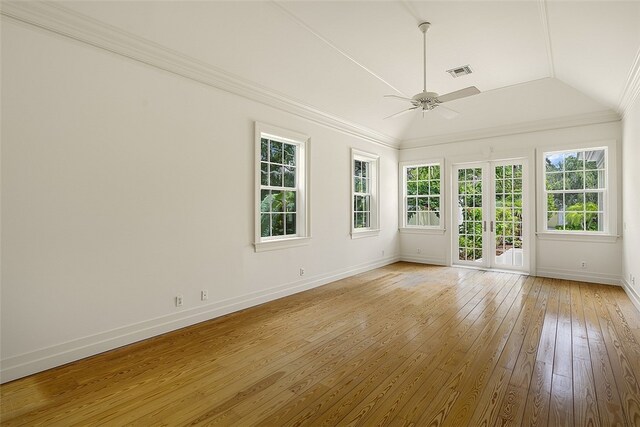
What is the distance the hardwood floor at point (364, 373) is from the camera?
2014 millimetres

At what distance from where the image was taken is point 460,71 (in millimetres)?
4750

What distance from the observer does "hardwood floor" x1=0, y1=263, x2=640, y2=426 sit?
79.3 inches

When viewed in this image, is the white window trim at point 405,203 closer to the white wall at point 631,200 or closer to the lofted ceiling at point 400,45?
the lofted ceiling at point 400,45

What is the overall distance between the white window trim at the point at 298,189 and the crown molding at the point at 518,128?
11.0 feet

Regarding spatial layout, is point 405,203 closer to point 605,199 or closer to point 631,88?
point 605,199

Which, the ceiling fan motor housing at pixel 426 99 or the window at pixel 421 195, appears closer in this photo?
the ceiling fan motor housing at pixel 426 99

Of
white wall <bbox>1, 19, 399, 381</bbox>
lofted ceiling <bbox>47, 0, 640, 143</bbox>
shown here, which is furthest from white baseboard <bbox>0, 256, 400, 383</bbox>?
lofted ceiling <bbox>47, 0, 640, 143</bbox>

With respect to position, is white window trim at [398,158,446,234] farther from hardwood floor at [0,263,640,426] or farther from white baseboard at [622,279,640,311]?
hardwood floor at [0,263,640,426]

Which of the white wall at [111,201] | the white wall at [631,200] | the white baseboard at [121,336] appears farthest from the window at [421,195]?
the white wall at [111,201]

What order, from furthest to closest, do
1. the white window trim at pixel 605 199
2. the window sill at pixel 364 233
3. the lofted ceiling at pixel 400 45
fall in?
the window sill at pixel 364 233
the white window trim at pixel 605 199
the lofted ceiling at pixel 400 45

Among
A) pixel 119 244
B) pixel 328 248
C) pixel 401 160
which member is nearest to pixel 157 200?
pixel 119 244

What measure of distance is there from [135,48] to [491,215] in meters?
6.44

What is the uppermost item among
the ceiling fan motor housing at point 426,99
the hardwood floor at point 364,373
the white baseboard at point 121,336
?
the ceiling fan motor housing at point 426,99

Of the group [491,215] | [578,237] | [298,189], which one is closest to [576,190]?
[578,237]
